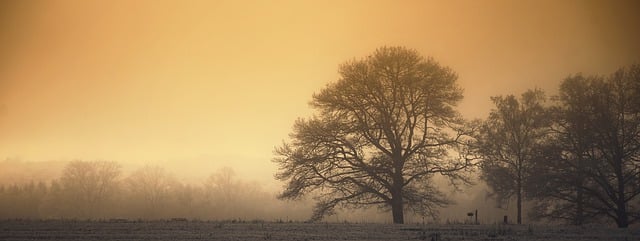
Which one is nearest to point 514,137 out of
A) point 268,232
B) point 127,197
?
point 268,232

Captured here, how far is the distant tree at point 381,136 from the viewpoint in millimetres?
27500

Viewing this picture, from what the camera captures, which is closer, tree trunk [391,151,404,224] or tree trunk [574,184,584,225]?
tree trunk [391,151,404,224]

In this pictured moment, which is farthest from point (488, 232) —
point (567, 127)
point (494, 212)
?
point (494, 212)

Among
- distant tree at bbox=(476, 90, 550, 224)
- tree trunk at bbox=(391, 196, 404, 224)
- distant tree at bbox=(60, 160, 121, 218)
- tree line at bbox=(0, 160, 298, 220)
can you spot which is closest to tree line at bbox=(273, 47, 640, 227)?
tree trunk at bbox=(391, 196, 404, 224)

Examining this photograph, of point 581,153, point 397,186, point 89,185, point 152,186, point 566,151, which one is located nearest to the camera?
point 397,186

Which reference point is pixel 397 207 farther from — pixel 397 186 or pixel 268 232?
pixel 268 232

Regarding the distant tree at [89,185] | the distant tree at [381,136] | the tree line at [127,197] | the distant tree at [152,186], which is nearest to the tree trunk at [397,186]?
the distant tree at [381,136]

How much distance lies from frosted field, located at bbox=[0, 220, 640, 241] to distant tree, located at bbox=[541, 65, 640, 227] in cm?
1212

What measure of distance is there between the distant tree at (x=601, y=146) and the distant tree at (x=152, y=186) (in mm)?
70696

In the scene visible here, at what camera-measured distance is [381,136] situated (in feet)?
92.5

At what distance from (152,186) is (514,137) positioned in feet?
264

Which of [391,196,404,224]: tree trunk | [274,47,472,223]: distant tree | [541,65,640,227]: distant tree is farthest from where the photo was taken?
[541,65,640,227]: distant tree

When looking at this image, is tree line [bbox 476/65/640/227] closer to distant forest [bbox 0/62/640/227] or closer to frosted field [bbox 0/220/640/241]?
distant forest [bbox 0/62/640/227]

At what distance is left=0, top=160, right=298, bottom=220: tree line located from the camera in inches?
3056
